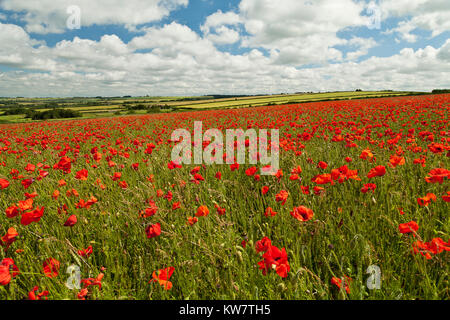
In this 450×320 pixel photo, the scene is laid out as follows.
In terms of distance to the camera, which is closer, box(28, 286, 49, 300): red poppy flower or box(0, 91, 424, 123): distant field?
box(28, 286, 49, 300): red poppy flower

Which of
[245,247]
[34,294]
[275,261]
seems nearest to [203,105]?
[245,247]

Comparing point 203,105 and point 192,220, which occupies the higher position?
point 203,105

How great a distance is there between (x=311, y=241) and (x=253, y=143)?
3.34 metres

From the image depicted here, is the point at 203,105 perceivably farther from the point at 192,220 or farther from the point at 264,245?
the point at 264,245

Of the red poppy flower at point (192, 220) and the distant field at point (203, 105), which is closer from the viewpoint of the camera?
the red poppy flower at point (192, 220)

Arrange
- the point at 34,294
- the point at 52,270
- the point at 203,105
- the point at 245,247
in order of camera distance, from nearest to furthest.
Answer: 1. the point at 34,294
2. the point at 52,270
3. the point at 245,247
4. the point at 203,105

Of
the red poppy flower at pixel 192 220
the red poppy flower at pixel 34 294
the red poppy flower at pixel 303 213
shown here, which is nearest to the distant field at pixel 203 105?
the red poppy flower at pixel 192 220

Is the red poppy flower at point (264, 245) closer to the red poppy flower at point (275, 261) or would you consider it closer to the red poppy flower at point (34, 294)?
the red poppy flower at point (275, 261)

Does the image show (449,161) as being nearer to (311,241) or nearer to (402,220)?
(402,220)

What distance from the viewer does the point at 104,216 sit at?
262 centimetres

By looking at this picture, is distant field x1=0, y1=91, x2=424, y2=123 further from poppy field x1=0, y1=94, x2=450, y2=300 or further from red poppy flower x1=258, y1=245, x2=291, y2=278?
red poppy flower x1=258, y1=245, x2=291, y2=278

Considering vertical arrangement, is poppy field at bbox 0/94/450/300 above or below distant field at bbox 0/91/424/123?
below

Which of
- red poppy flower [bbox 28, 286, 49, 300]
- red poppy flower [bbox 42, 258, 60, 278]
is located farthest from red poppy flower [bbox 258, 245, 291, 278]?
red poppy flower [bbox 42, 258, 60, 278]
